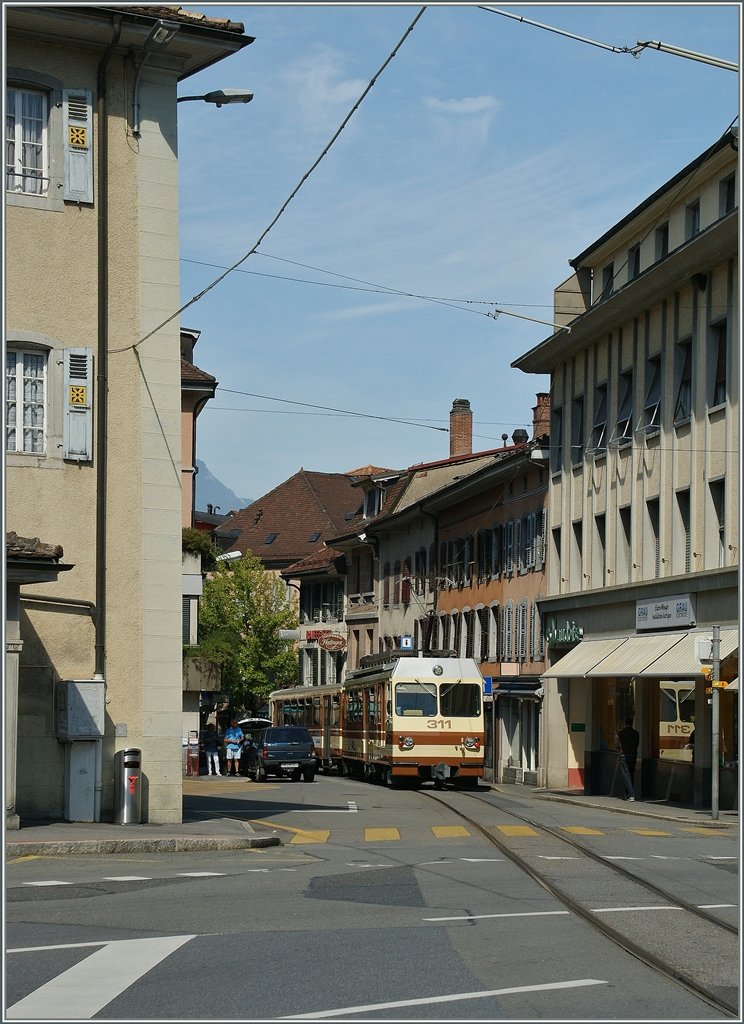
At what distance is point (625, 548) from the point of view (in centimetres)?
3359

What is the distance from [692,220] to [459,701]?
12452 mm

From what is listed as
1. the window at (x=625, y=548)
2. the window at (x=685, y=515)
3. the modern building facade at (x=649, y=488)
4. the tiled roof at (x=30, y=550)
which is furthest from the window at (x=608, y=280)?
the tiled roof at (x=30, y=550)

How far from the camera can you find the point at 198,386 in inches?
1548

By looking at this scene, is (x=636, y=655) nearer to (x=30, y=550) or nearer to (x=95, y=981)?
(x=30, y=550)

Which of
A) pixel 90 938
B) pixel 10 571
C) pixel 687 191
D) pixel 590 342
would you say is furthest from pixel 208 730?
pixel 90 938

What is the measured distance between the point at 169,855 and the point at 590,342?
74.9ft

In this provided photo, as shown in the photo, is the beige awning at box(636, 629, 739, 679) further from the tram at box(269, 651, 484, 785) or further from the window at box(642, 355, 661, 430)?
the tram at box(269, 651, 484, 785)

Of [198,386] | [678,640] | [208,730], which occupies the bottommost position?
[208,730]

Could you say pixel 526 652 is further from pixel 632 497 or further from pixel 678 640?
pixel 678 640

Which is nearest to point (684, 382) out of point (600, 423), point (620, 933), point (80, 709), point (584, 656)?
point (600, 423)

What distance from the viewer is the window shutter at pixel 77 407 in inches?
790

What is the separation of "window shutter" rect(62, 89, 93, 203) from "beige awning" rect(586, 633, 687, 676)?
1509 centimetres

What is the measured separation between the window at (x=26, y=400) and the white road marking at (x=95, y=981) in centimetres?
1141

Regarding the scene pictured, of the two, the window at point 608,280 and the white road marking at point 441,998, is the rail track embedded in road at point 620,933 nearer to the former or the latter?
the white road marking at point 441,998
